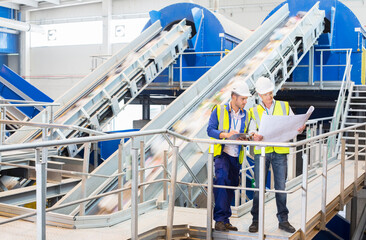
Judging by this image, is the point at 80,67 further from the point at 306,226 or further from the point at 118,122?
the point at 306,226

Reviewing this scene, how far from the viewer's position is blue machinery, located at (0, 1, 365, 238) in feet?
31.2

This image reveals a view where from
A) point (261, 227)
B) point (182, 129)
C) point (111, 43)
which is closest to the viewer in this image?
point (261, 227)

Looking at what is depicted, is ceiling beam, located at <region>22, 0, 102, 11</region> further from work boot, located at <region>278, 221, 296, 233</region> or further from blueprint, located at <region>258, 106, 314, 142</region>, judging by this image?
work boot, located at <region>278, 221, 296, 233</region>

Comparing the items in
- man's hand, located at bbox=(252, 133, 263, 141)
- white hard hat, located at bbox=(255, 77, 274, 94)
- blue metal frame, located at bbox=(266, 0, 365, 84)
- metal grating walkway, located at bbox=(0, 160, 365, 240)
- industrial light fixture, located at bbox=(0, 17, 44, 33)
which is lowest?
metal grating walkway, located at bbox=(0, 160, 365, 240)

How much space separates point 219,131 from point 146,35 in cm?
888

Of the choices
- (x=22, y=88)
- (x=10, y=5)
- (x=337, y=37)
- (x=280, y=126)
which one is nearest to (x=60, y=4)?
(x=10, y=5)

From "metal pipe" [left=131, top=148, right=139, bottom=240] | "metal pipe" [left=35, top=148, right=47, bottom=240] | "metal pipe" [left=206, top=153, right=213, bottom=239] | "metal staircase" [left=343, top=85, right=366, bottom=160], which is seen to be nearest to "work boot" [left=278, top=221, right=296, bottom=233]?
"metal pipe" [left=206, top=153, right=213, bottom=239]

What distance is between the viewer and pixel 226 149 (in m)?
4.76

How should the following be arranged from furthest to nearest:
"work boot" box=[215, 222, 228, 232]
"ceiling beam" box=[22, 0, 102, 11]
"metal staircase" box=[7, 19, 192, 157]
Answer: "ceiling beam" box=[22, 0, 102, 11], "metal staircase" box=[7, 19, 192, 157], "work boot" box=[215, 222, 228, 232]

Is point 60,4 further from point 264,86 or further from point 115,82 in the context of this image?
point 264,86

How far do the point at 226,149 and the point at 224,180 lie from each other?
32cm

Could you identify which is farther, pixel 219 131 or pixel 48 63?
pixel 48 63

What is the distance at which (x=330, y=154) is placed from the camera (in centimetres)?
1038

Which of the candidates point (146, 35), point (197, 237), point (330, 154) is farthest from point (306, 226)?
point (146, 35)
